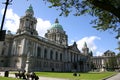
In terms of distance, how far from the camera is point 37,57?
80000 millimetres

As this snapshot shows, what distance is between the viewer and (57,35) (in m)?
113

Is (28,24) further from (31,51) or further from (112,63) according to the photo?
(112,63)

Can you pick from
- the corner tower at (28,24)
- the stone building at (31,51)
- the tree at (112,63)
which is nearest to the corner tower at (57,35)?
the stone building at (31,51)

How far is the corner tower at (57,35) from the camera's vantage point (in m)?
112

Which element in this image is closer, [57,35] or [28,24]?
[28,24]

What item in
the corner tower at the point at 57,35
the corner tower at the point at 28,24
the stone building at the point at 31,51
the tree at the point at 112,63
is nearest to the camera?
the stone building at the point at 31,51

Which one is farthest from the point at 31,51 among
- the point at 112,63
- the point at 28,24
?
the point at 112,63

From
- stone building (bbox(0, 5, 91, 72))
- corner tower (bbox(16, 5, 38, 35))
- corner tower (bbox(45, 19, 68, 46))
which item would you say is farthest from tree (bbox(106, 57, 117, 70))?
corner tower (bbox(16, 5, 38, 35))

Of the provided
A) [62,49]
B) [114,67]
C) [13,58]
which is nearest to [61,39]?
[62,49]

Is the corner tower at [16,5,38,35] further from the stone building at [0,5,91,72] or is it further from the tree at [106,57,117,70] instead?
the tree at [106,57,117,70]

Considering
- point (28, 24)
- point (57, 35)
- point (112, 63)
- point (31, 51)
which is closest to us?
point (31, 51)

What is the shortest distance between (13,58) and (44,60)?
1649cm

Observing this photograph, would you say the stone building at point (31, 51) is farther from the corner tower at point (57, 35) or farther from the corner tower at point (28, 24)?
the corner tower at point (57, 35)

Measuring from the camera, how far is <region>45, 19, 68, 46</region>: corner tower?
112 metres
